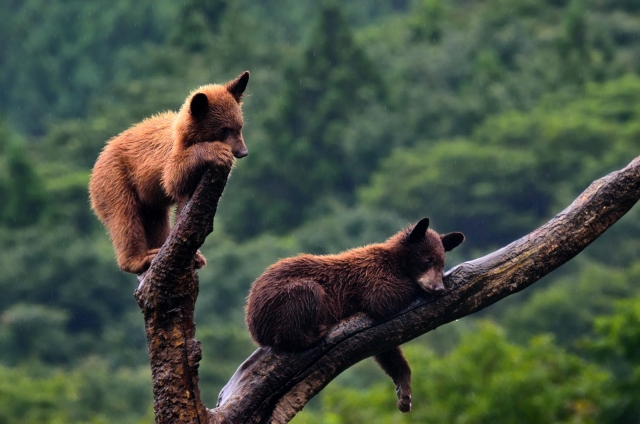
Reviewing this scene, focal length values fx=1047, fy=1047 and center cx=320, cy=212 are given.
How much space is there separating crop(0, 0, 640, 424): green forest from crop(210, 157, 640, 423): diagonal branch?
53.7 feet

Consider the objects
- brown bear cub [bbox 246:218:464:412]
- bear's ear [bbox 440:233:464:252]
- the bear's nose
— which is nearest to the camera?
the bear's nose

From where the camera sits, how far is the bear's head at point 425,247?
31.8 feet

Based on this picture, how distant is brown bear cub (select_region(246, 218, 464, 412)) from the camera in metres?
8.86

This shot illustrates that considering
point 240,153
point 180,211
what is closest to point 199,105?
point 240,153

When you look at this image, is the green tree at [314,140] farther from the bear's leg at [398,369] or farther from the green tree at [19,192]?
the bear's leg at [398,369]

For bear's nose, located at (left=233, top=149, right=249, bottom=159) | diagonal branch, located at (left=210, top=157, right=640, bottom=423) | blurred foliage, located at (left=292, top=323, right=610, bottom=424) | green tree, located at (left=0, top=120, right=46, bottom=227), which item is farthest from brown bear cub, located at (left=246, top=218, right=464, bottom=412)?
green tree, located at (left=0, top=120, right=46, bottom=227)

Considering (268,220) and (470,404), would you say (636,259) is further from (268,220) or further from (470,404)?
(470,404)

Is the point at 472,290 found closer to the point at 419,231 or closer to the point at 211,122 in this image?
the point at 419,231

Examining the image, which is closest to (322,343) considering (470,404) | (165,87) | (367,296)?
(367,296)

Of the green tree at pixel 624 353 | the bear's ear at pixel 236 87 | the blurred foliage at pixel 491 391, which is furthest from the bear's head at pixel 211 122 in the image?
the blurred foliage at pixel 491 391

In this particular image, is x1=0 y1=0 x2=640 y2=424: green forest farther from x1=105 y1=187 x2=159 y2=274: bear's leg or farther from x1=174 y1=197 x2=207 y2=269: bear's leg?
x1=174 y1=197 x2=207 y2=269: bear's leg

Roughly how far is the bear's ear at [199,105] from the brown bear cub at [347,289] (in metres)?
1.64

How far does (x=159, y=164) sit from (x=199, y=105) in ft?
2.72

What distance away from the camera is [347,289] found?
9672mm
